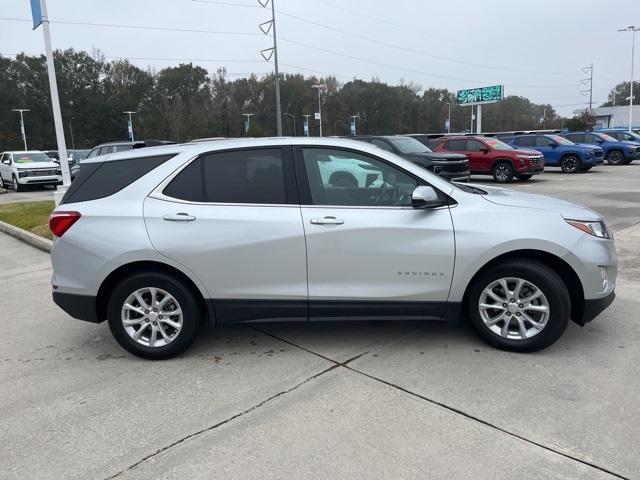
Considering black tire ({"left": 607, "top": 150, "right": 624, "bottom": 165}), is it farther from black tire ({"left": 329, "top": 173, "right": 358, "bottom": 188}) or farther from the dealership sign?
black tire ({"left": 329, "top": 173, "right": 358, "bottom": 188})

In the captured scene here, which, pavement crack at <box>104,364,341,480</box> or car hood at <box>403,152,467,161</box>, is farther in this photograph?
car hood at <box>403,152,467,161</box>

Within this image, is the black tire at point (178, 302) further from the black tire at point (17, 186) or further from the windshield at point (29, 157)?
the windshield at point (29, 157)

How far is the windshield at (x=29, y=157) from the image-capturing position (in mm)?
22841

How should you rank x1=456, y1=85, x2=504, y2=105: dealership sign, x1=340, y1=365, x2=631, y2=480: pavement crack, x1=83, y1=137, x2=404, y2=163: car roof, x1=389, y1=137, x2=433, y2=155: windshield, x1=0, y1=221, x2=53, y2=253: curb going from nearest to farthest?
x1=340, y1=365, x2=631, y2=480: pavement crack
x1=83, y1=137, x2=404, y2=163: car roof
x1=0, y1=221, x2=53, y2=253: curb
x1=389, y1=137, x2=433, y2=155: windshield
x1=456, y1=85, x2=504, y2=105: dealership sign

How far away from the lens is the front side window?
13.4 ft

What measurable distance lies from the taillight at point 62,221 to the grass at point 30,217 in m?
5.90

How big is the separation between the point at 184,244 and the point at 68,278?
1044mm

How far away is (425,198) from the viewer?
153 inches

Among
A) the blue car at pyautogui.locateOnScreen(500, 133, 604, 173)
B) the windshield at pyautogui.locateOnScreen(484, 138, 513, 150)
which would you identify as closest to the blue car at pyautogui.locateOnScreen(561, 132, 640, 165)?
the blue car at pyautogui.locateOnScreen(500, 133, 604, 173)

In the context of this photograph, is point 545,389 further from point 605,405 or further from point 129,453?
point 129,453

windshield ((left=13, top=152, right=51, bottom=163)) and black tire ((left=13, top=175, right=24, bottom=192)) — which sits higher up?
windshield ((left=13, top=152, right=51, bottom=163))

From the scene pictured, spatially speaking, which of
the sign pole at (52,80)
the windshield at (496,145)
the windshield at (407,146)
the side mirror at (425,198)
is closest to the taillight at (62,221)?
the side mirror at (425,198)

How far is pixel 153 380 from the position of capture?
3.90 meters

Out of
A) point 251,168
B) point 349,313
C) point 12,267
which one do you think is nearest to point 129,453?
point 349,313
